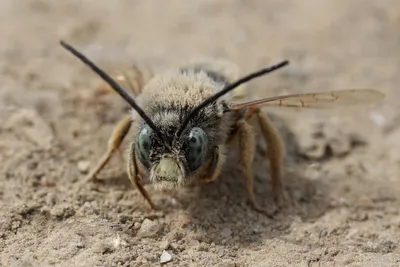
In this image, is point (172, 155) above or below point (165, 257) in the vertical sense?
above

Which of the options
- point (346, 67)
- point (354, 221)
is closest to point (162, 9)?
point (346, 67)

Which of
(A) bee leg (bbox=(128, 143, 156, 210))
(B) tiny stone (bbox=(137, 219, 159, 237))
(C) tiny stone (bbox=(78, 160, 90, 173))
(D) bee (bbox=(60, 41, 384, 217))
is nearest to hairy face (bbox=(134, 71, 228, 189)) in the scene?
(D) bee (bbox=(60, 41, 384, 217))

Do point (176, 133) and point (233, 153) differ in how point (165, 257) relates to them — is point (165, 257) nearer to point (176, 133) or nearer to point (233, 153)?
point (176, 133)

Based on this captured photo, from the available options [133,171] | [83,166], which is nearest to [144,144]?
[133,171]

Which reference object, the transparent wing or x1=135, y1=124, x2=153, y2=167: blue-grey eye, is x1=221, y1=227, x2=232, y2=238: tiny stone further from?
the transparent wing

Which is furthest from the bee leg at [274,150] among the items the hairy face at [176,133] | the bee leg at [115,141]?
the bee leg at [115,141]
